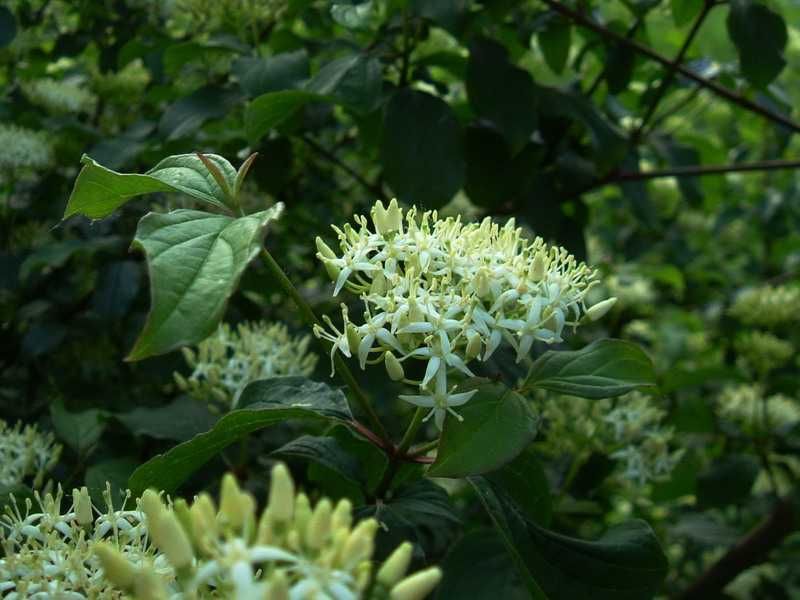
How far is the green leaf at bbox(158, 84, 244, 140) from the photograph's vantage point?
1.43m

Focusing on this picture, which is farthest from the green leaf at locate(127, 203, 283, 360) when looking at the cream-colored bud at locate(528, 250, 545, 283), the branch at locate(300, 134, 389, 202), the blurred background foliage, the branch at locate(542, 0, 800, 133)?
the branch at locate(542, 0, 800, 133)

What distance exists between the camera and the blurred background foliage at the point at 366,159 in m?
1.39

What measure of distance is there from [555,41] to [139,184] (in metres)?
1.24

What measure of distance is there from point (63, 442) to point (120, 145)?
27.0 inches

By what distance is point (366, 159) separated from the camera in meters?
2.12

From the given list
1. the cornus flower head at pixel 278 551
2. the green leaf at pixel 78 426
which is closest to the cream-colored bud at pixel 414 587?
the cornus flower head at pixel 278 551

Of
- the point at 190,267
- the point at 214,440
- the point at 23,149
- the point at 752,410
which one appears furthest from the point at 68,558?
the point at 752,410

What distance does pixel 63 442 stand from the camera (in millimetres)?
1238

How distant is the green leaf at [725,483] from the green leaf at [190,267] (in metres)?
1.48

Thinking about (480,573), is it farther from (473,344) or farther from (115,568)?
(115,568)

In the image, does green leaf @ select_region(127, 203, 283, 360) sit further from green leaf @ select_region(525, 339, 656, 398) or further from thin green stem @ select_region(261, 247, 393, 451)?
green leaf @ select_region(525, 339, 656, 398)

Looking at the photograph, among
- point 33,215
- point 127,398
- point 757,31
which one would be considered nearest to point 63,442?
point 127,398

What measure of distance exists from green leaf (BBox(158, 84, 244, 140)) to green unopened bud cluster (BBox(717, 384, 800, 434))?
153 centimetres

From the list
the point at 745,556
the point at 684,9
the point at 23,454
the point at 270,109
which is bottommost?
the point at 745,556
